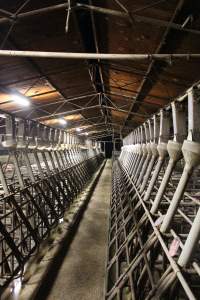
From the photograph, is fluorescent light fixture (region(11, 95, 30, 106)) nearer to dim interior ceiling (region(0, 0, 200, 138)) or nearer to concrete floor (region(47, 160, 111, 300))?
dim interior ceiling (region(0, 0, 200, 138))

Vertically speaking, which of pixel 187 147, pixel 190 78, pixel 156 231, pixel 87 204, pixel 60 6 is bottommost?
pixel 87 204

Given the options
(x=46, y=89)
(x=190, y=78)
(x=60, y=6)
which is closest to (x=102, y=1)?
(x=60, y=6)

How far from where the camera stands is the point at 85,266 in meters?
3.72

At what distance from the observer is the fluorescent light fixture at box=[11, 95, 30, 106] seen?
17.8 ft

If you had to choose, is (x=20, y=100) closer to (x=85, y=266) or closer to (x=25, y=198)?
(x=25, y=198)

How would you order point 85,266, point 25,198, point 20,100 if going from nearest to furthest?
point 85,266 < point 25,198 < point 20,100

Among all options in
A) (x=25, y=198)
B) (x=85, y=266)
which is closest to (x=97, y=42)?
(x=25, y=198)

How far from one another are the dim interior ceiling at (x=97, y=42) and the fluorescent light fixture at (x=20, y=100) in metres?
0.12

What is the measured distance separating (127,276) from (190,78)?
336 centimetres

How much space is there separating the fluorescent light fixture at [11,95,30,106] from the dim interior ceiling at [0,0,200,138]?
0.40ft

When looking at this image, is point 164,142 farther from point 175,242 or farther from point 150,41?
point 150,41

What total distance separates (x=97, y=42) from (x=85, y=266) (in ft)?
9.94

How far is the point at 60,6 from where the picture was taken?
2.71m

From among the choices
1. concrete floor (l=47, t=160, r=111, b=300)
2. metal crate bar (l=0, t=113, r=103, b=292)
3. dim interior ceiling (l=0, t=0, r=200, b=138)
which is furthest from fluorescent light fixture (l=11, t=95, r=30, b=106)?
concrete floor (l=47, t=160, r=111, b=300)
